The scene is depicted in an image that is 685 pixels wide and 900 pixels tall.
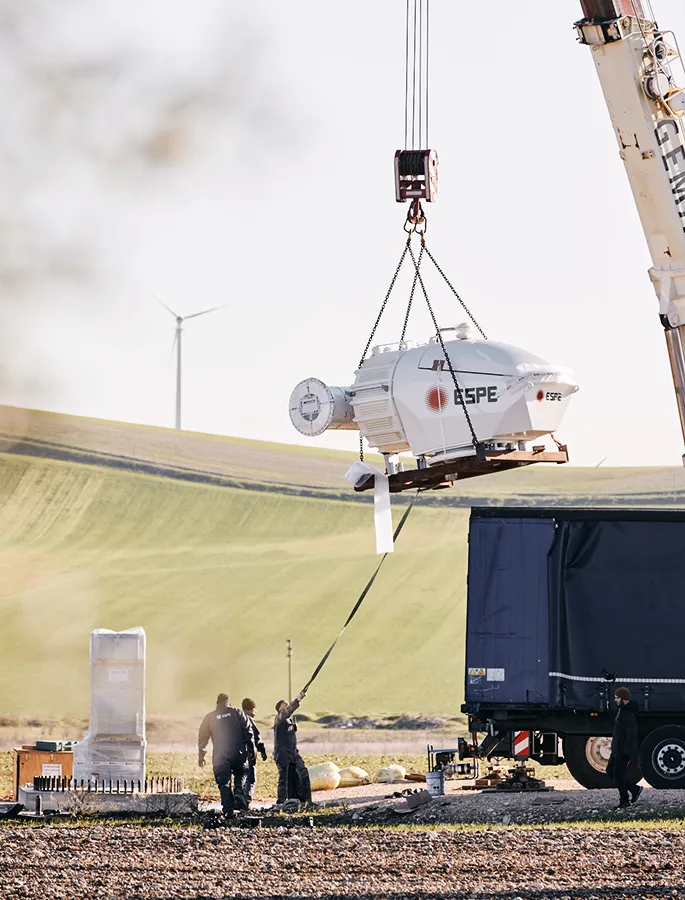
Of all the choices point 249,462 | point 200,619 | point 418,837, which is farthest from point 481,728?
point 249,462

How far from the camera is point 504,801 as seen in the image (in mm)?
21062

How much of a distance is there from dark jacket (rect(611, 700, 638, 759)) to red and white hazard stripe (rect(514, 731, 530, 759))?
2519 millimetres

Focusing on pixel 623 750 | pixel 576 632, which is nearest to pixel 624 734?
pixel 623 750

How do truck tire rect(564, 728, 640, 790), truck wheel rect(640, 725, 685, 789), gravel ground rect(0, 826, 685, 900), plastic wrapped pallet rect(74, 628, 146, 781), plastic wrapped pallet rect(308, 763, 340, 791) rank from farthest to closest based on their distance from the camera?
plastic wrapped pallet rect(308, 763, 340, 791) → truck tire rect(564, 728, 640, 790) → plastic wrapped pallet rect(74, 628, 146, 781) → truck wheel rect(640, 725, 685, 789) → gravel ground rect(0, 826, 685, 900)

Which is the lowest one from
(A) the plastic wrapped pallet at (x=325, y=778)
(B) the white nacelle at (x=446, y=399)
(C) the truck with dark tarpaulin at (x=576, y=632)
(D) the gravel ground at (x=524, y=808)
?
(D) the gravel ground at (x=524, y=808)

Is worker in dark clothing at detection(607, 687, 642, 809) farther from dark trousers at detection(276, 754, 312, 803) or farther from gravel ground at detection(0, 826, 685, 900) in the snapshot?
dark trousers at detection(276, 754, 312, 803)

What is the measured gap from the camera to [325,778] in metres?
26.1

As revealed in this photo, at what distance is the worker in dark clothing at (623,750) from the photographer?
19922mm

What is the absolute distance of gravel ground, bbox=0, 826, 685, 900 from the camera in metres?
14.1

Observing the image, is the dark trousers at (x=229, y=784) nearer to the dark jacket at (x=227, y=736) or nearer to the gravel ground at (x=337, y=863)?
the dark jacket at (x=227, y=736)

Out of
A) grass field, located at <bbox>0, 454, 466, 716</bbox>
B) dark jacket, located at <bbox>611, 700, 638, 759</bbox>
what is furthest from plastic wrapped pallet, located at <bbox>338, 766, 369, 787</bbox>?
grass field, located at <bbox>0, 454, 466, 716</bbox>

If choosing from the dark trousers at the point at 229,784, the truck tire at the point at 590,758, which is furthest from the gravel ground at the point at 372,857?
the truck tire at the point at 590,758

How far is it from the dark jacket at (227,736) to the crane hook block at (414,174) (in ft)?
22.6

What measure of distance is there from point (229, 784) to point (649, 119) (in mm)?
9900
